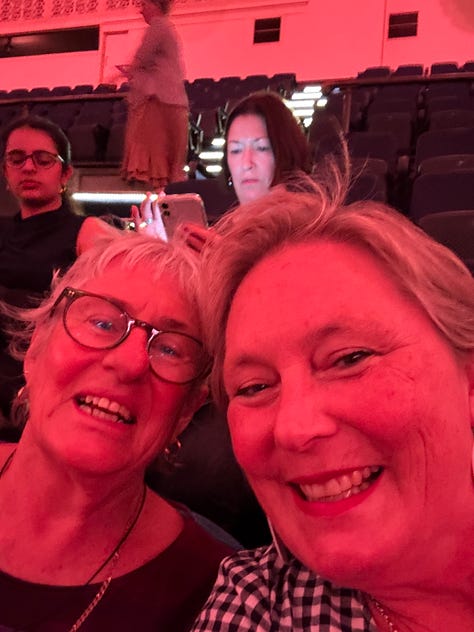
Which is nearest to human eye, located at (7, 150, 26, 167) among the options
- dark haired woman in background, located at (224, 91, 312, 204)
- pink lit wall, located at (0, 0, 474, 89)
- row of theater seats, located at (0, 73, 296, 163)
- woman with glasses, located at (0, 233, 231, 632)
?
dark haired woman in background, located at (224, 91, 312, 204)

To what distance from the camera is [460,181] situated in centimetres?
234

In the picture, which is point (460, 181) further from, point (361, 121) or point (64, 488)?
point (361, 121)

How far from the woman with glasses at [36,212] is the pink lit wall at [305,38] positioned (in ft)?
18.2

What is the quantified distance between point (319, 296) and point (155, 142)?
2.44 meters

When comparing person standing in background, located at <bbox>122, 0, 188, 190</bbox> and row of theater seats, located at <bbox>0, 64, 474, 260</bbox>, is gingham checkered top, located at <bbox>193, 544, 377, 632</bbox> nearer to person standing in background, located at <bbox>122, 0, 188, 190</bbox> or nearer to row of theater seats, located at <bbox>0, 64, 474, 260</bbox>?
row of theater seats, located at <bbox>0, 64, 474, 260</bbox>

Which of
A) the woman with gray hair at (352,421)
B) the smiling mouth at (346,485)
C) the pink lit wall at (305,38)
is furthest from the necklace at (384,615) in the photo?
the pink lit wall at (305,38)

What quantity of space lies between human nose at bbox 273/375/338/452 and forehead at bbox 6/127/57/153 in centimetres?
158

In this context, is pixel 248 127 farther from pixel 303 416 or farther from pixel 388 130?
pixel 388 130

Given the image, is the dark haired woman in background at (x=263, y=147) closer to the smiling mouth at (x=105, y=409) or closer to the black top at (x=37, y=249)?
the black top at (x=37, y=249)

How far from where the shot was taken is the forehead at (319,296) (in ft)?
2.17

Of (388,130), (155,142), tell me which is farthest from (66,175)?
(388,130)

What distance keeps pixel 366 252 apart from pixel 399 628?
420 millimetres

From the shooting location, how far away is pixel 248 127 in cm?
184

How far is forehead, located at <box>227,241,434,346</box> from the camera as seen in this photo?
0.66 m
